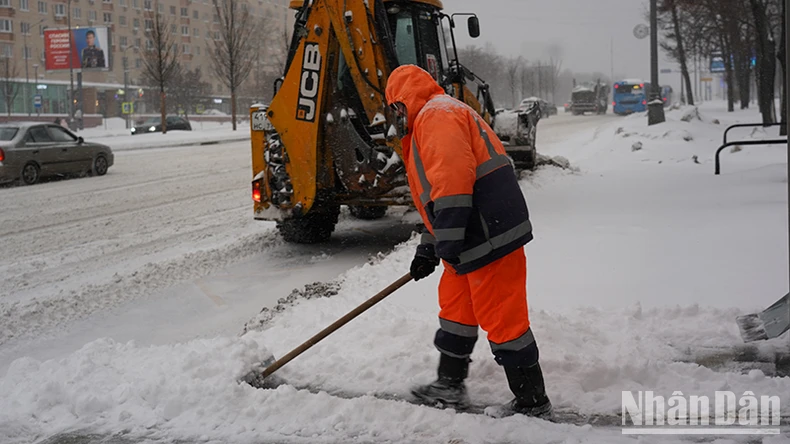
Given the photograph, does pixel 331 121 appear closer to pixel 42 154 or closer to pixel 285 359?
pixel 285 359

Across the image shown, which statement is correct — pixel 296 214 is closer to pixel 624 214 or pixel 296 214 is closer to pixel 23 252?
pixel 23 252

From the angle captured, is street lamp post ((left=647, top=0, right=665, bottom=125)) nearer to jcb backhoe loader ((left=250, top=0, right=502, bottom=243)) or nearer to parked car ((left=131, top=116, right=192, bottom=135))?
jcb backhoe loader ((left=250, top=0, right=502, bottom=243))

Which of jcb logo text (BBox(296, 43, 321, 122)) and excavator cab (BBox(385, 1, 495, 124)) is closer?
jcb logo text (BBox(296, 43, 321, 122))

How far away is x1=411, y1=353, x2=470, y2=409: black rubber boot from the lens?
435 centimetres

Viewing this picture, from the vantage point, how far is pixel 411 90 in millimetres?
4090

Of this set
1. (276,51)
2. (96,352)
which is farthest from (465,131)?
(276,51)

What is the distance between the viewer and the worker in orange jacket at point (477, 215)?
3.81 meters

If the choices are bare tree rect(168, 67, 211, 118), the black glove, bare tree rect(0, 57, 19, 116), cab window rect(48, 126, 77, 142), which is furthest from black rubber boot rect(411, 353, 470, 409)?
bare tree rect(168, 67, 211, 118)

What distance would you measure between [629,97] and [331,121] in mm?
53217

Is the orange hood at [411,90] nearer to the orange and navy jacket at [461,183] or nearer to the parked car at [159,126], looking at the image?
the orange and navy jacket at [461,183]

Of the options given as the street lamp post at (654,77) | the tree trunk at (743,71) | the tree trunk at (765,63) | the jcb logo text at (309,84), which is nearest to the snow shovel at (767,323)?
the jcb logo text at (309,84)

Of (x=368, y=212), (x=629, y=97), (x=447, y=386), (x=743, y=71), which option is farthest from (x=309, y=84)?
(x=629, y=97)

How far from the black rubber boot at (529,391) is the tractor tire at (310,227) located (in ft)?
17.5

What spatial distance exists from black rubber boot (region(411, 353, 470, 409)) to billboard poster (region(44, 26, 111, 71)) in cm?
5065
